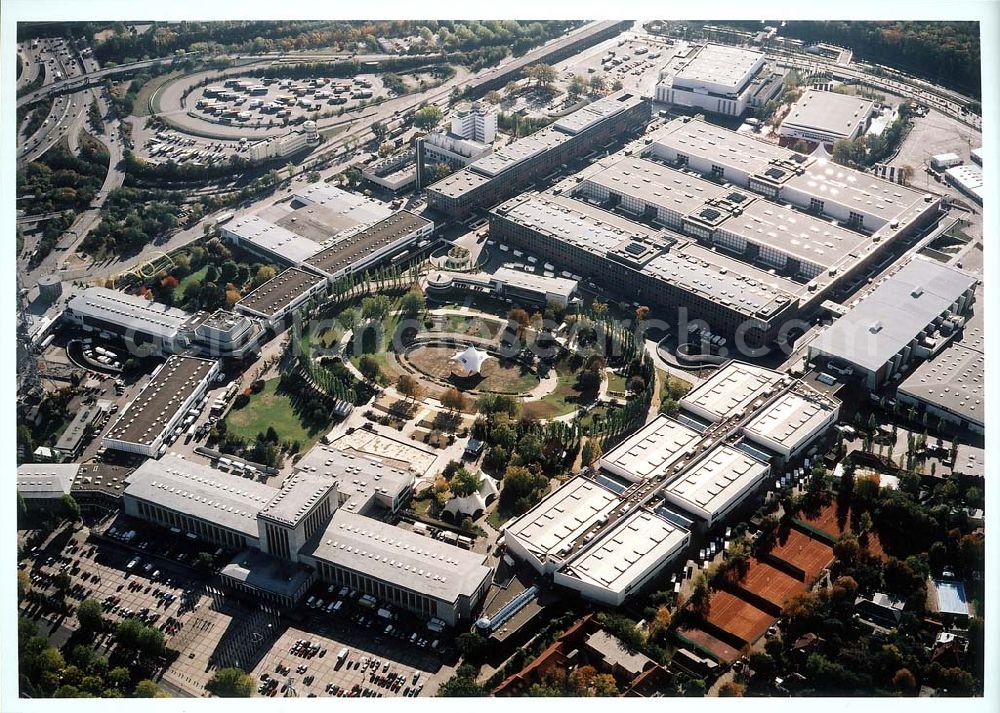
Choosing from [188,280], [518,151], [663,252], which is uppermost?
[518,151]

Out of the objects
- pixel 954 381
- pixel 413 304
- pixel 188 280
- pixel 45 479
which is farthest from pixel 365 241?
pixel 954 381

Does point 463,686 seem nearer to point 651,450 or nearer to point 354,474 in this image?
point 354,474

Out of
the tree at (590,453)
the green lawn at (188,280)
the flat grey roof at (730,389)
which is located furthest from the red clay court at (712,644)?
the green lawn at (188,280)

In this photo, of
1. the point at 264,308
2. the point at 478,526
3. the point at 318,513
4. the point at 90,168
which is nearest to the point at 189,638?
the point at 318,513

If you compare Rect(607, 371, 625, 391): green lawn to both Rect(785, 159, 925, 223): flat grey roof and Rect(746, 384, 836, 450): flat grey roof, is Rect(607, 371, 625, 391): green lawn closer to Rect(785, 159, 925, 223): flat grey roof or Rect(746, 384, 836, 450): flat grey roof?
Rect(746, 384, 836, 450): flat grey roof

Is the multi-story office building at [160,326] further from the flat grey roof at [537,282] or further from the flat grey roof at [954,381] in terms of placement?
the flat grey roof at [954,381]

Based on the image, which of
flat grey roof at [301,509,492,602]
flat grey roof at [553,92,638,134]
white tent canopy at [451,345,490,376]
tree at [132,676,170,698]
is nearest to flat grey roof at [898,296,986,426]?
white tent canopy at [451,345,490,376]

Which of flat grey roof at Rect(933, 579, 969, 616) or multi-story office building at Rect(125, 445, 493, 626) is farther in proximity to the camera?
multi-story office building at Rect(125, 445, 493, 626)
